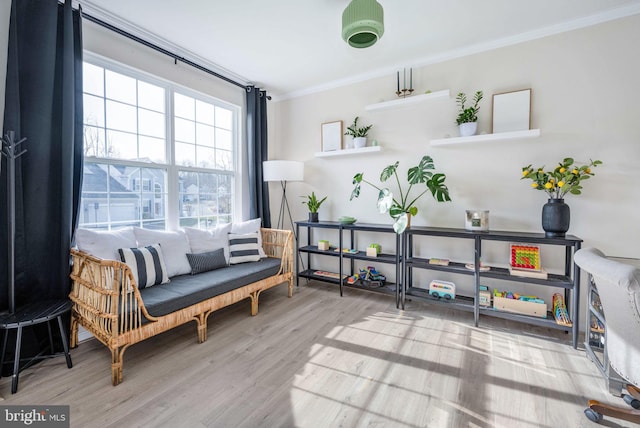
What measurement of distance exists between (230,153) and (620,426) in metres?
3.90

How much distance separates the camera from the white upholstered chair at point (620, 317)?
1164mm

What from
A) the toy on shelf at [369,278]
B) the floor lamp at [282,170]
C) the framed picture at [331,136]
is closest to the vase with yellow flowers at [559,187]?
the toy on shelf at [369,278]

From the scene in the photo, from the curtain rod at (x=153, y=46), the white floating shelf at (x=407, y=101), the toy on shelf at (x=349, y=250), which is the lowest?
the toy on shelf at (x=349, y=250)

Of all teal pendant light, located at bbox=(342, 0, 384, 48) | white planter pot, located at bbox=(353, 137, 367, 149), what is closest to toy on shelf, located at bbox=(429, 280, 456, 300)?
white planter pot, located at bbox=(353, 137, 367, 149)

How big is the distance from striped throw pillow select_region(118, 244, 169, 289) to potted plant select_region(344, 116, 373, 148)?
Result: 238cm

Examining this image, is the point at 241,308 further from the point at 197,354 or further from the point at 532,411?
the point at 532,411

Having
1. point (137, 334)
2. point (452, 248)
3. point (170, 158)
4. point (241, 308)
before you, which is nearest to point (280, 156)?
point (170, 158)

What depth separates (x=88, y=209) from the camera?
7.63 ft

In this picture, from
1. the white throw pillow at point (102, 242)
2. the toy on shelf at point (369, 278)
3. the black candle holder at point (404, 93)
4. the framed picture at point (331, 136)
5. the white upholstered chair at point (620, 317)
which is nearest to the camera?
the white upholstered chair at point (620, 317)

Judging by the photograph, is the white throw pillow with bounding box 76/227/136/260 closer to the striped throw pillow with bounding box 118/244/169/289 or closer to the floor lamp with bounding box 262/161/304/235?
the striped throw pillow with bounding box 118/244/169/289

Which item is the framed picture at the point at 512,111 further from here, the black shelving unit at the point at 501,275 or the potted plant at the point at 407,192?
the black shelving unit at the point at 501,275

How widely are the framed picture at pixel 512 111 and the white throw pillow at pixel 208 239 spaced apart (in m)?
2.94

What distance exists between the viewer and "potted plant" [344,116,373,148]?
3340 millimetres

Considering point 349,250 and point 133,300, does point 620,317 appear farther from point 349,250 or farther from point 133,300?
point 133,300
